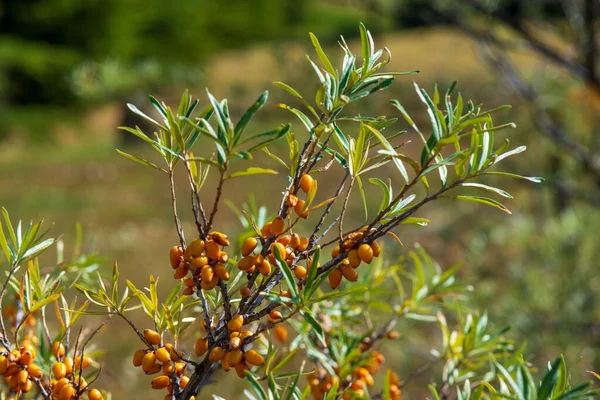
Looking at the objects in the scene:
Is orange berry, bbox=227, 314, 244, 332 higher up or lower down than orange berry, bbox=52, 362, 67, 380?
higher up

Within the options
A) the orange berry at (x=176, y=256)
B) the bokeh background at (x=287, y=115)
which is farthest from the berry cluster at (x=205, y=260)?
the bokeh background at (x=287, y=115)

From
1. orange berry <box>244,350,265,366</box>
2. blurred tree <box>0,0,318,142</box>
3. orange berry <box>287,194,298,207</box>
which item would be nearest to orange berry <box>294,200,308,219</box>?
orange berry <box>287,194,298,207</box>

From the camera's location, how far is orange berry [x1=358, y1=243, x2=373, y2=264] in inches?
18.1

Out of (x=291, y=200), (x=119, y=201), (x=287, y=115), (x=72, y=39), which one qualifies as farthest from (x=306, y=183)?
(x=72, y=39)

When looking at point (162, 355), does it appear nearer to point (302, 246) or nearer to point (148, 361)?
point (148, 361)

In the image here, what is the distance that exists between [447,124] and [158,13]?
43.1 feet

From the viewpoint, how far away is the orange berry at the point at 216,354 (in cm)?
46

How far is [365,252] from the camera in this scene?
0.46 m

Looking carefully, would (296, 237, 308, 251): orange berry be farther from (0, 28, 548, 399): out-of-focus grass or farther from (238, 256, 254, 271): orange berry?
(0, 28, 548, 399): out-of-focus grass

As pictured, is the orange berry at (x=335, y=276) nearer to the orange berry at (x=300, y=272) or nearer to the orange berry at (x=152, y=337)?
the orange berry at (x=300, y=272)

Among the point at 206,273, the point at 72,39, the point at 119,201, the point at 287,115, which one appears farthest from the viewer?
the point at 72,39

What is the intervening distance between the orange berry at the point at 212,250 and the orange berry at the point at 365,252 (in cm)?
10

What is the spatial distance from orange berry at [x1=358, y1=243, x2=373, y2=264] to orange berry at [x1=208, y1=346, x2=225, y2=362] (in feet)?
0.41

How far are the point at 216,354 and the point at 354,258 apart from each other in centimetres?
12
